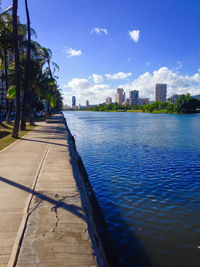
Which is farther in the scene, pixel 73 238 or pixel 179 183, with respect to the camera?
pixel 179 183

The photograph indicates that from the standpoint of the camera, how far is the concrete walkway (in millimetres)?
3965

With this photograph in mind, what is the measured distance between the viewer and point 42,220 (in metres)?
5.12

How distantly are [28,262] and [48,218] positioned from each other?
1463 mm

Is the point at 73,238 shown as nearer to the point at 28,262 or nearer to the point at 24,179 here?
the point at 28,262

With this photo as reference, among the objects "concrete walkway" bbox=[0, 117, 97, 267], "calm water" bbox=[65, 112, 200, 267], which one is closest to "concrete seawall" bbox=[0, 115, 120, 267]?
"concrete walkway" bbox=[0, 117, 97, 267]

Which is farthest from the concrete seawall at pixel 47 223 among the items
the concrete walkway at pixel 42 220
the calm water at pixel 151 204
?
the calm water at pixel 151 204

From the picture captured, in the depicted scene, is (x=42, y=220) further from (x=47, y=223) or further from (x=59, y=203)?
(x=59, y=203)

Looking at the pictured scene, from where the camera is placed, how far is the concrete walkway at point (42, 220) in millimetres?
3965

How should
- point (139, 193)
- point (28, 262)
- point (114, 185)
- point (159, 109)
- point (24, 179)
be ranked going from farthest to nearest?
1. point (159, 109)
2. point (114, 185)
3. point (139, 193)
4. point (24, 179)
5. point (28, 262)

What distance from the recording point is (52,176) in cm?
828

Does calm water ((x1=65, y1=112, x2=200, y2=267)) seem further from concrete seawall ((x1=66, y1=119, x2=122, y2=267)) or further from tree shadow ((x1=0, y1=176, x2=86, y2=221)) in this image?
tree shadow ((x1=0, y1=176, x2=86, y2=221))

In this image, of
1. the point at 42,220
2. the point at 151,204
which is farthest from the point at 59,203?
the point at 151,204

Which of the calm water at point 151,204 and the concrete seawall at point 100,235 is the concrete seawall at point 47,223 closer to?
the concrete seawall at point 100,235

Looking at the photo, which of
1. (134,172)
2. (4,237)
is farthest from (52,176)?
(134,172)
